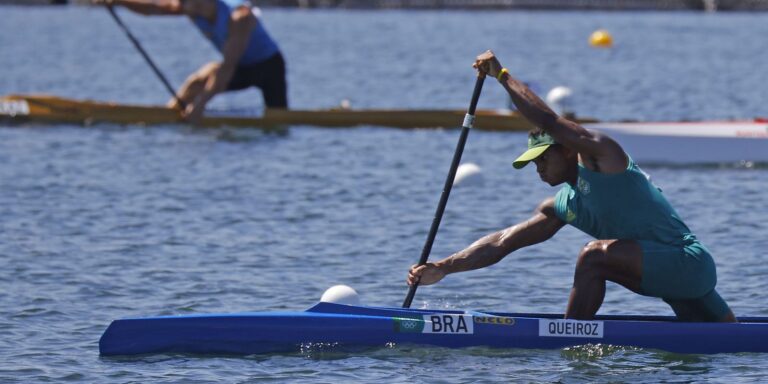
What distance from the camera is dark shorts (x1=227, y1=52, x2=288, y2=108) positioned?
758 inches

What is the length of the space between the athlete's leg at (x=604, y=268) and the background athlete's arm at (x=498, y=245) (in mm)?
330

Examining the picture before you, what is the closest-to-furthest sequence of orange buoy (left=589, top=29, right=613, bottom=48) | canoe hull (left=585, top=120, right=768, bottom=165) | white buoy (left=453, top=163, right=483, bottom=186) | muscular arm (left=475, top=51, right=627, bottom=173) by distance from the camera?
muscular arm (left=475, top=51, right=627, bottom=173) < white buoy (left=453, top=163, right=483, bottom=186) < canoe hull (left=585, top=120, right=768, bottom=165) < orange buoy (left=589, top=29, right=613, bottom=48)

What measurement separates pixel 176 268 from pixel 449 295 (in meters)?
2.25

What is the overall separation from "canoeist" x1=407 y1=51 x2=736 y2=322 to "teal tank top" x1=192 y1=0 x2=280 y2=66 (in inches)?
415

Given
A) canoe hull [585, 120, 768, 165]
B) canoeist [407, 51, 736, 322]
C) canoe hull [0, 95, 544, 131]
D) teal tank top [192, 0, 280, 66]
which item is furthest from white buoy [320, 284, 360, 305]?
canoe hull [0, 95, 544, 131]

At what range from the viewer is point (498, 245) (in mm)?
9211

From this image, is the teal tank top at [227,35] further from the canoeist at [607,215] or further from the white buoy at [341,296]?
the canoeist at [607,215]

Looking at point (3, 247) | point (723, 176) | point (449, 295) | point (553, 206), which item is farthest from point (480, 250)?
point (723, 176)

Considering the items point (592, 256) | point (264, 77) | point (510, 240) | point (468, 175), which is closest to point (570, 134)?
point (592, 256)

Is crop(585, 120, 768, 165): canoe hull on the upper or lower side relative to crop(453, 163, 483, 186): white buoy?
upper

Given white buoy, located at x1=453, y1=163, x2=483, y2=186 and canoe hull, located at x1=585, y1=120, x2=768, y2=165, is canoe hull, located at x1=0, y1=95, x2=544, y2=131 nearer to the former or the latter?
canoe hull, located at x1=585, y1=120, x2=768, y2=165

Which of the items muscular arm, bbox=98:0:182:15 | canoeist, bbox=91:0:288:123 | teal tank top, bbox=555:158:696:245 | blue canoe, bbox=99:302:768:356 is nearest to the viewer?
teal tank top, bbox=555:158:696:245

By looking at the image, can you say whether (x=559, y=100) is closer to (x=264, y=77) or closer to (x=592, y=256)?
(x=264, y=77)

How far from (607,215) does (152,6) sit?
1086 centimetres
